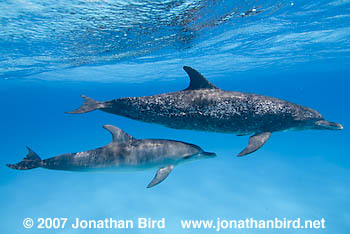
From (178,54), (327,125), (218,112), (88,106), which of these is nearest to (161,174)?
(218,112)

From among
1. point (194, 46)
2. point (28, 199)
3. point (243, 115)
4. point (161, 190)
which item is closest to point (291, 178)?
point (161, 190)

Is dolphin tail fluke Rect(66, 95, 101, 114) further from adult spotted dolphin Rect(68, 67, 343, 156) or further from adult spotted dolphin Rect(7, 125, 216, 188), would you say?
adult spotted dolphin Rect(7, 125, 216, 188)

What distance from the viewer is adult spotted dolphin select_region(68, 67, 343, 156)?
5566mm

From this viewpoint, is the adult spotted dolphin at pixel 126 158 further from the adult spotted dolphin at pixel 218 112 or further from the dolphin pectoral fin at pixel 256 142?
the dolphin pectoral fin at pixel 256 142

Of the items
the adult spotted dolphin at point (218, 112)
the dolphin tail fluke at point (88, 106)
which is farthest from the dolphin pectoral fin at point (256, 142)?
the dolphin tail fluke at point (88, 106)

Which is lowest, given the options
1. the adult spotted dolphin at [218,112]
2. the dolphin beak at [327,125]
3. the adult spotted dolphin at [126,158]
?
the adult spotted dolphin at [126,158]

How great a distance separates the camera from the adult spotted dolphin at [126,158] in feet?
21.0

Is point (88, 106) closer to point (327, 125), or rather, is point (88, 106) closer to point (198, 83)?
point (198, 83)

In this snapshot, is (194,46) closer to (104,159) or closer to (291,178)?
(291,178)

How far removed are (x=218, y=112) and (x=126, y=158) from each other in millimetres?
2873

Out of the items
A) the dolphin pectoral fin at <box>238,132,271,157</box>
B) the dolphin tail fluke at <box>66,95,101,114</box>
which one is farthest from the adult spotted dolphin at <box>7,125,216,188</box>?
the dolphin pectoral fin at <box>238,132,271,157</box>

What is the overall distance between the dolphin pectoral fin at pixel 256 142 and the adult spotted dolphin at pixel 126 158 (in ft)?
6.64

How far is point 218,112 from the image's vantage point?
5.55 m

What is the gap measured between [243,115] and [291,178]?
645 inches
